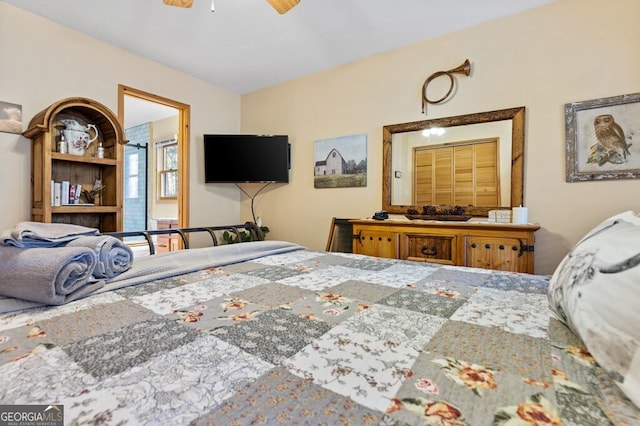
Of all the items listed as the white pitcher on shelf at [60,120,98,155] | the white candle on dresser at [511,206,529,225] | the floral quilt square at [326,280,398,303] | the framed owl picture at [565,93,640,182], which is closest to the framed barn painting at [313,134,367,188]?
the white candle on dresser at [511,206,529,225]

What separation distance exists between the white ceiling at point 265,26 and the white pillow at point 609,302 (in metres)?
2.20

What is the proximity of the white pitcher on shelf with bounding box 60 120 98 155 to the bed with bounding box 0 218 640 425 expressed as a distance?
6.63 ft

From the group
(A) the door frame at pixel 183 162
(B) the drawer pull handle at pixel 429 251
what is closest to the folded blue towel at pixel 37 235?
(B) the drawer pull handle at pixel 429 251

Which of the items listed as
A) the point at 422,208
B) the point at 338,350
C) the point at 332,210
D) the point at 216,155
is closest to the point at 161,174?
the point at 216,155

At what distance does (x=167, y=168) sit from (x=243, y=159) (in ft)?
7.20

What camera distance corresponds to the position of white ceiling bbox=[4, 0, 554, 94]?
223 cm

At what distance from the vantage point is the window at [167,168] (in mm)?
4887

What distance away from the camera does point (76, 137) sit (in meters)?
2.46

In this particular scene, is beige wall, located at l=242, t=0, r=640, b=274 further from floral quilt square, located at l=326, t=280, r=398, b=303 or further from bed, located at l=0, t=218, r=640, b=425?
floral quilt square, located at l=326, t=280, r=398, b=303

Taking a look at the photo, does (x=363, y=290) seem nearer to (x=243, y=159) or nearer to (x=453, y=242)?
(x=453, y=242)

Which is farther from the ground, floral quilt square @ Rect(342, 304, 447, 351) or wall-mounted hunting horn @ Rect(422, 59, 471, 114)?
wall-mounted hunting horn @ Rect(422, 59, 471, 114)

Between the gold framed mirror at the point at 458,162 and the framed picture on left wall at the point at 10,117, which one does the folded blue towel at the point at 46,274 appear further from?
the gold framed mirror at the point at 458,162

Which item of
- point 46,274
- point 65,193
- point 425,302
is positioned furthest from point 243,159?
point 425,302

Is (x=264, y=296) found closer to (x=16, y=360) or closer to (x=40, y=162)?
(x=16, y=360)
